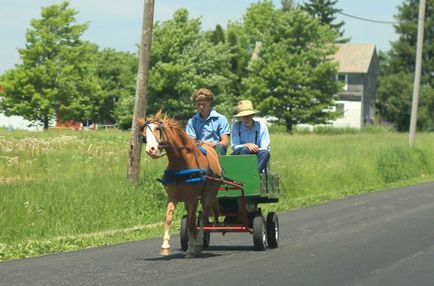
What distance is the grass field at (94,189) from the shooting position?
15.1 metres

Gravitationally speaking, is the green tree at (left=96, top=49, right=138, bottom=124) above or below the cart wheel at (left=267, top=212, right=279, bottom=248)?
above

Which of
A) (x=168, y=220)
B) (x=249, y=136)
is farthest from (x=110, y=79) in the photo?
(x=168, y=220)

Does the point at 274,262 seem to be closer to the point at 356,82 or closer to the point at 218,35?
the point at 218,35

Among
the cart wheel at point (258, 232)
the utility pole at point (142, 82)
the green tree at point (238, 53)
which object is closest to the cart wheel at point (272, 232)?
the cart wheel at point (258, 232)

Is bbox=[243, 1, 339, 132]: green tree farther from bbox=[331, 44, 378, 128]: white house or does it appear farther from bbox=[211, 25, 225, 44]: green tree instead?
bbox=[331, 44, 378, 128]: white house

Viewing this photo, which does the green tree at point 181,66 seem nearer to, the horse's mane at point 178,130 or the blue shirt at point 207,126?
the blue shirt at point 207,126

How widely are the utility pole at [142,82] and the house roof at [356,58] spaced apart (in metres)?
73.6

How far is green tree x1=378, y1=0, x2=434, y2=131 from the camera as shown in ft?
295

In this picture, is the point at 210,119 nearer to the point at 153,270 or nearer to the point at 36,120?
the point at 153,270

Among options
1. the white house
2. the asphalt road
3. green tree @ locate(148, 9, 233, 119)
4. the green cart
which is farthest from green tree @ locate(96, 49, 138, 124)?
the green cart

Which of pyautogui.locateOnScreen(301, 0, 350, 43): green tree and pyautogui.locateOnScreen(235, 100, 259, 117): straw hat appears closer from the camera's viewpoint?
pyautogui.locateOnScreen(235, 100, 259, 117): straw hat

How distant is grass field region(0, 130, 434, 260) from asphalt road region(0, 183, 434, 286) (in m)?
1.64

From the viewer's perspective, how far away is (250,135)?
41.2 ft

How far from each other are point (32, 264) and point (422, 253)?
5.26 metres
